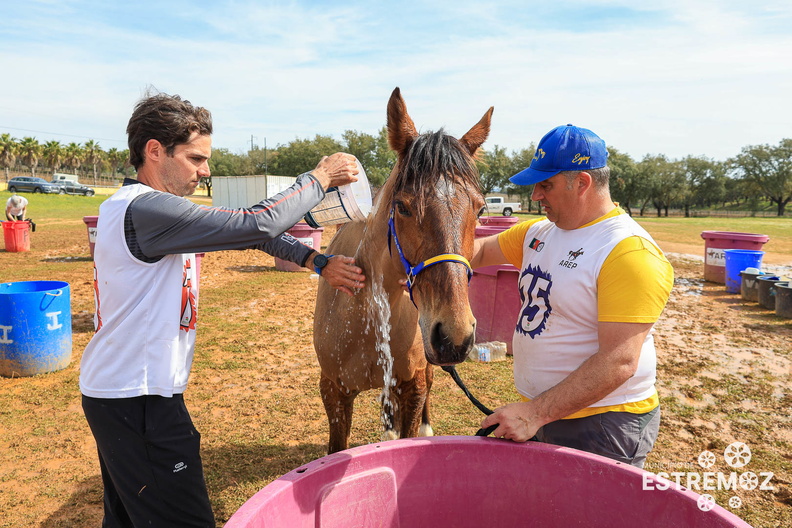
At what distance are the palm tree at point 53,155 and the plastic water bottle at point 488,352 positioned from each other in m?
89.1

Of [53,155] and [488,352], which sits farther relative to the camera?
[53,155]

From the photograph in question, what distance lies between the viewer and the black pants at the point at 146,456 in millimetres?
→ 1812

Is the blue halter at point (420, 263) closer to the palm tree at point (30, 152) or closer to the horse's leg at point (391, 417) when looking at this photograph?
the horse's leg at point (391, 417)

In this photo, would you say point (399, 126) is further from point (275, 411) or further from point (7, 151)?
point (7, 151)

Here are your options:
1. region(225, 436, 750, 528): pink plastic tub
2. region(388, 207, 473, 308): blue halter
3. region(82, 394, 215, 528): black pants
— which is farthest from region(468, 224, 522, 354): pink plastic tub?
region(82, 394, 215, 528): black pants

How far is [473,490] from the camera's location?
1949 mm

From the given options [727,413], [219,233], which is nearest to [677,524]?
[219,233]

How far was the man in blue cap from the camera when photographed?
5.89 ft

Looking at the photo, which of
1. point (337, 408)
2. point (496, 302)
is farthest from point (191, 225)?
point (496, 302)

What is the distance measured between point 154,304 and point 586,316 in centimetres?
169

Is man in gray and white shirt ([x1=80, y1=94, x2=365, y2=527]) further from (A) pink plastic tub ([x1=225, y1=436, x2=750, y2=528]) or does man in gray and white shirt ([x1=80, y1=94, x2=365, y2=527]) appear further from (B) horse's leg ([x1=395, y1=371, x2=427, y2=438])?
(B) horse's leg ([x1=395, y1=371, x2=427, y2=438])

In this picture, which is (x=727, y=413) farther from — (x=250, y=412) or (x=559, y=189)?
(x=250, y=412)

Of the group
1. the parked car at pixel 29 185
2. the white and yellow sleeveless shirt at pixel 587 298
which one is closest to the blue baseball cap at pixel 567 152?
the white and yellow sleeveless shirt at pixel 587 298

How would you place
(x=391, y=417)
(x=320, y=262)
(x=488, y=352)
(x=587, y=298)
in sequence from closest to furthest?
(x=587, y=298)
(x=320, y=262)
(x=391, y=417)
(x=488, y=352)
